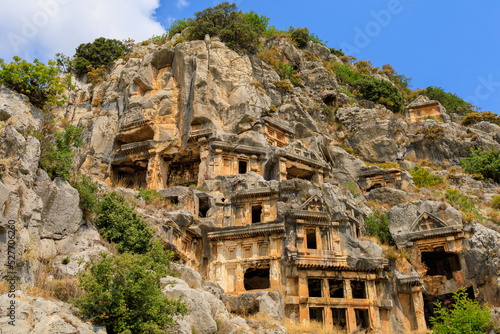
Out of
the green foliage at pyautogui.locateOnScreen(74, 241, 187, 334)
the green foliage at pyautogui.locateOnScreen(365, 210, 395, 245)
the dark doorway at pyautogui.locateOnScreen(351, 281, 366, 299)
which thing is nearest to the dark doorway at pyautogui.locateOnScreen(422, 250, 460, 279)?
the green foliage at pyautogui.locateOnScreen(365, 210, 395, 245)

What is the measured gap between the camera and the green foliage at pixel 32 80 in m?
17.7

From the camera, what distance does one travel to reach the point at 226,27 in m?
42.9

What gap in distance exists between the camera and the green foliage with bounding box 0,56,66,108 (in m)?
17.7

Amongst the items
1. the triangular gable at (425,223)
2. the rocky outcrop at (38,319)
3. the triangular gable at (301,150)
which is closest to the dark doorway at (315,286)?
the triangular gable at (425,223)

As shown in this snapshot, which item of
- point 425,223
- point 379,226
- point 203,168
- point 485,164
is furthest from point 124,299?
point 485,164

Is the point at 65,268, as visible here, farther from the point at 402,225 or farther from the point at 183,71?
the point at 183,71

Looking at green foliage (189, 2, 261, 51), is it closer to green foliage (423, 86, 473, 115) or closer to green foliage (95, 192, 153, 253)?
green foliage (95, 192, 153, 253)

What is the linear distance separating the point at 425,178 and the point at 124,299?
3233cm

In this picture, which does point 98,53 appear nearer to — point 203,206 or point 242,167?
point 242,167

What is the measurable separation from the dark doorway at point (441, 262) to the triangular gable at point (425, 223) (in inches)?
73.9

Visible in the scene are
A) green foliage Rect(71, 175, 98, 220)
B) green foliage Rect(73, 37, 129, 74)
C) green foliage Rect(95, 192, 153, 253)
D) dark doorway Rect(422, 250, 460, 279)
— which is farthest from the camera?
green foliage Rect(73, 37, 129, 74)

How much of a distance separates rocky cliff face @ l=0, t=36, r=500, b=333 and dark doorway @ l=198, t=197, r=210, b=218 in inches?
3.7

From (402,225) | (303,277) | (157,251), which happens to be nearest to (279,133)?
(402,225)

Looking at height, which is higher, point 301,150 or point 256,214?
point 301,150
